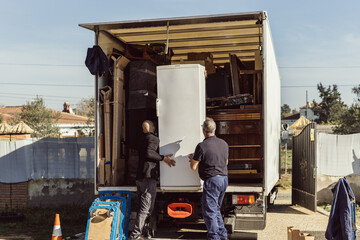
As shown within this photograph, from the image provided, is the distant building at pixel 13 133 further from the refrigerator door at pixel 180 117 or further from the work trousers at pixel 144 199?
the refrigerator door at pixel 180 117

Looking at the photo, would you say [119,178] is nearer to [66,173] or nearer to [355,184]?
[66,173]

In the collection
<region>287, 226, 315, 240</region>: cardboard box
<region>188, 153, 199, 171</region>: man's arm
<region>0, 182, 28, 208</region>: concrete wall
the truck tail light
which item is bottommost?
<region>0, 182, 28, 208</region>: concrete wall

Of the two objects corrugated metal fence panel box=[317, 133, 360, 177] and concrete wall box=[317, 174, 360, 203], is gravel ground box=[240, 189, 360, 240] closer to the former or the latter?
concrete wall box=[317, 174, 360, 203]

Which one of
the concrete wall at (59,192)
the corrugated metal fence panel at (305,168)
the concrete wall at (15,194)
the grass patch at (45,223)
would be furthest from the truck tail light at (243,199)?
the concrete wall at (15,194)

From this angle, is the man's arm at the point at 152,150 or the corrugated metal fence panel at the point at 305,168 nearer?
the man's arm at the point at 152,150

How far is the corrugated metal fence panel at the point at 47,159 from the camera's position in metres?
11.7

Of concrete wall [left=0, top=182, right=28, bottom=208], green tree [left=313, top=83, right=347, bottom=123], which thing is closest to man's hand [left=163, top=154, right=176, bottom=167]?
concrete wall [left=0, top=182, right=28, bottom=208]

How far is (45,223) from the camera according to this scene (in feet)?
33.1

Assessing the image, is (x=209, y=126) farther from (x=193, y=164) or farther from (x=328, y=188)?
(x=328, y=188)

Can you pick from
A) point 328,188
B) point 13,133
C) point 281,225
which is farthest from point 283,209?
point 13,133

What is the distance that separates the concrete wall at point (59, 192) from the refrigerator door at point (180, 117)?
493 cm

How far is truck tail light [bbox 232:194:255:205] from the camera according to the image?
713cm

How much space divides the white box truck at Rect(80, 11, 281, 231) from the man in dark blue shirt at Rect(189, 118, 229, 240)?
195 mm

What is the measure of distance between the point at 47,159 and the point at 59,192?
0.86 m
